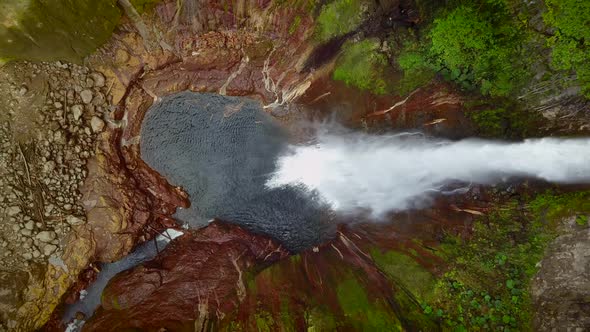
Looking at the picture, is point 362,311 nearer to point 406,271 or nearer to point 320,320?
point 320,320

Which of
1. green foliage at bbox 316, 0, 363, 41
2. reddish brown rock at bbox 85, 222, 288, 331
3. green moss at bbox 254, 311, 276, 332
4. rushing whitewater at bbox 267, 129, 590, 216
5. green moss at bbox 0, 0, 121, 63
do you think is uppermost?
green moss at bbox 0, 0, 121, 63

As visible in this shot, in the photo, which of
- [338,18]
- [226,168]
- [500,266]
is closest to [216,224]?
[226,168]

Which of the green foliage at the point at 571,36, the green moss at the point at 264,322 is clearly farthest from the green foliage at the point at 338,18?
the green moss at the point at 264,322

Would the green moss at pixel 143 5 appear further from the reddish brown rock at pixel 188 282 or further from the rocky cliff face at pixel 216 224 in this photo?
the reddish brown rock at pixel 188 282

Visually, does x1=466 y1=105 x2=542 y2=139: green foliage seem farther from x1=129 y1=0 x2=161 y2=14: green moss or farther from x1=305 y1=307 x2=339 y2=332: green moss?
x1=129 y1=0 x2=161 y2=14: green moss

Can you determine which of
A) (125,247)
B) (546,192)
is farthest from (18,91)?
(546,192)

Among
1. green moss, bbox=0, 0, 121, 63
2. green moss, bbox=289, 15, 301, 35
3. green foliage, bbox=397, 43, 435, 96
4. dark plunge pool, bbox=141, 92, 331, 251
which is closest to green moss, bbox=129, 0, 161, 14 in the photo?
green moss, bbox=0, 0, 121, 63
